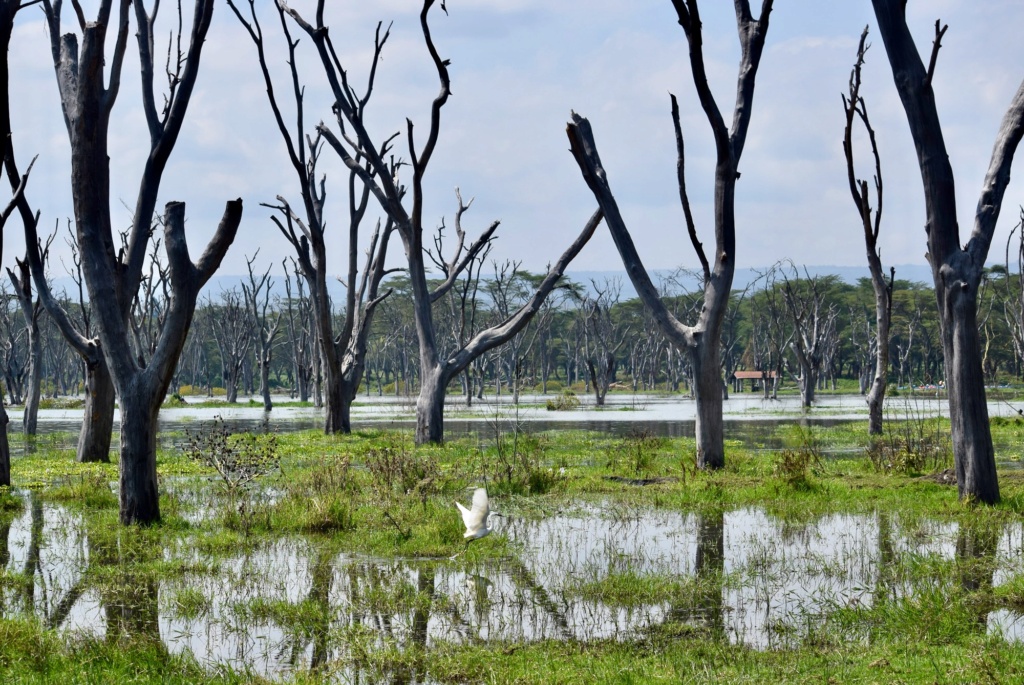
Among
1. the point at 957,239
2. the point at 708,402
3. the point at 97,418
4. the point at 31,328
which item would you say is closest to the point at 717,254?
the point at 708,402

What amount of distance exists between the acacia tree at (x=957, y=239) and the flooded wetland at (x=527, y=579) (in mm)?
612

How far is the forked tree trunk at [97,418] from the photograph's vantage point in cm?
1595

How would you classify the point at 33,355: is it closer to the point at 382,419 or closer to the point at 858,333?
the point at 382,419

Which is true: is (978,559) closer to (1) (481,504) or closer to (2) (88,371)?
(1) (481,504)

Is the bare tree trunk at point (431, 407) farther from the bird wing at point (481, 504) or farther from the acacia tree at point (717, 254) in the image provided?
the bird wing at point (481, 504)

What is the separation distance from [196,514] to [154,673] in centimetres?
583

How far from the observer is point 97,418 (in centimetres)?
1641

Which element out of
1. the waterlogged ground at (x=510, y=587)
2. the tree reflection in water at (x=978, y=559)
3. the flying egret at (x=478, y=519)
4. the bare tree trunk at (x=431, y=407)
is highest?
the bare tree trunk at (x=431, y=407)

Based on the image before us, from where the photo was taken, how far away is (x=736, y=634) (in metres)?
6.06

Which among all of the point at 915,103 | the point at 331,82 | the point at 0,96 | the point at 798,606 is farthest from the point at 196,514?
the point at 331,82

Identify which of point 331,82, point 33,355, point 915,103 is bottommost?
point 33,355

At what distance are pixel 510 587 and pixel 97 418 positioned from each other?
35.9 ft

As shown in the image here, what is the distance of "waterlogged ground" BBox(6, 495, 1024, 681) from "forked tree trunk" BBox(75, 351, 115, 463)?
6154 mm

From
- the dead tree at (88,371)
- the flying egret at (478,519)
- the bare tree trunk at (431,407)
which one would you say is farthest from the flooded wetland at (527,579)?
the bare tree trunk at (431,407)
